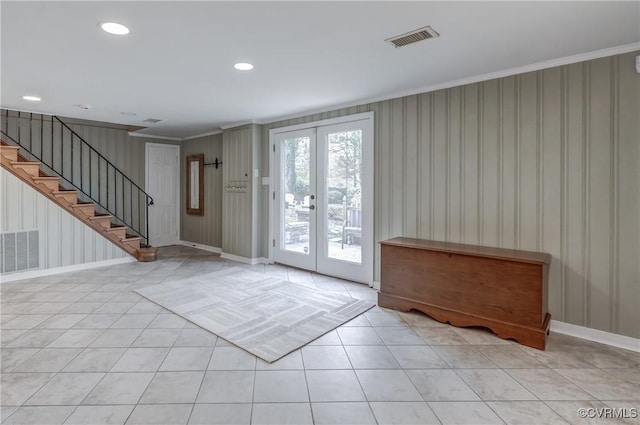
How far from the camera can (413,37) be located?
2.47 m

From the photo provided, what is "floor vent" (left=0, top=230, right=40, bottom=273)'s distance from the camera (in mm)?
4516

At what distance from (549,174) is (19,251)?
652 centimetres

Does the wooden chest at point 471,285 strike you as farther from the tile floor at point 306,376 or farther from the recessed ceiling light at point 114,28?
the recessed ceiling light at point 114,28

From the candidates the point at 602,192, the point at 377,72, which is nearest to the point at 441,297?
the point at 602,192

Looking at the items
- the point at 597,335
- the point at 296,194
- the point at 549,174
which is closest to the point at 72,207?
the point at 296,194

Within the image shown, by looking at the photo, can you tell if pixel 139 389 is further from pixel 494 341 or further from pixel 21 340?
pixel 494 341

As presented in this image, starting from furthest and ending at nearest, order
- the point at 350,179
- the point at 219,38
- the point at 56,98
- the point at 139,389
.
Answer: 1. the point at 350,179
2. the point at 56,98
3. the point at 219,38
4. the point at 139,389

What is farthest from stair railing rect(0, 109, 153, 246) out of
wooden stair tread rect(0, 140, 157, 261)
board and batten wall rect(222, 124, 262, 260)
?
board and batten wall rect(222, 124, 262, 260)

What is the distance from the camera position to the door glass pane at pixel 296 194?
5.07m

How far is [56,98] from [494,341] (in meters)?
5.58

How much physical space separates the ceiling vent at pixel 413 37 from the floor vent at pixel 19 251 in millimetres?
5393

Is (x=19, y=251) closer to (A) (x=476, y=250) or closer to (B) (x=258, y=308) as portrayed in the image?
(B) (x=258, y=308)

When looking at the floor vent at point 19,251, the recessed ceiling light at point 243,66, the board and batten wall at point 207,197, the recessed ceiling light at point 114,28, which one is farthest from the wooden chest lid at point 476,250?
the floor vent at point 19,251

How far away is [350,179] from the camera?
14.7ft
